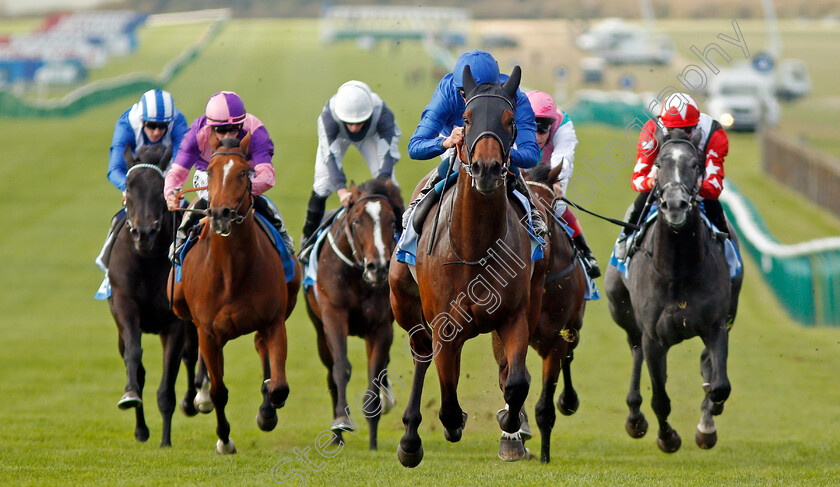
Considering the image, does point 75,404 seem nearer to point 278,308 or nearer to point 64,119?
point 278,308

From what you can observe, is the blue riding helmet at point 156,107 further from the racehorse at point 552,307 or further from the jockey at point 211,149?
the racehorse at point 552,307

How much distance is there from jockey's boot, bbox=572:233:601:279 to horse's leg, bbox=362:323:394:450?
1650 mm

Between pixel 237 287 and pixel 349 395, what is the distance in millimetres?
4813

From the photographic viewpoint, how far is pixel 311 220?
924 cm

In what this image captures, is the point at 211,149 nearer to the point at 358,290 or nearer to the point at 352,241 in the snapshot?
the point at 352,241

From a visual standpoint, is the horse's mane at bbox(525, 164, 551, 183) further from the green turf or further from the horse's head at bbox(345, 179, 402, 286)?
the green turf

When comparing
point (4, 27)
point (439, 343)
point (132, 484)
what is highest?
point (4, 27)

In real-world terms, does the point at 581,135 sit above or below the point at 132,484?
above

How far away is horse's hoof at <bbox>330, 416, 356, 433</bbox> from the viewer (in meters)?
7.78

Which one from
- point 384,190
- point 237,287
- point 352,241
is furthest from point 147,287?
point 384,190

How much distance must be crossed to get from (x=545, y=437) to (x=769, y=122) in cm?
2633

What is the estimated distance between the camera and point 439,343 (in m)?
6.11

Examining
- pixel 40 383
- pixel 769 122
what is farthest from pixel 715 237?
pixel 769 122

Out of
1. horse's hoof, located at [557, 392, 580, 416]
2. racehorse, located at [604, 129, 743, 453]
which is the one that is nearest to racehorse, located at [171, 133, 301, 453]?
horse's hoof, located at [557, 392, 580, 416]
